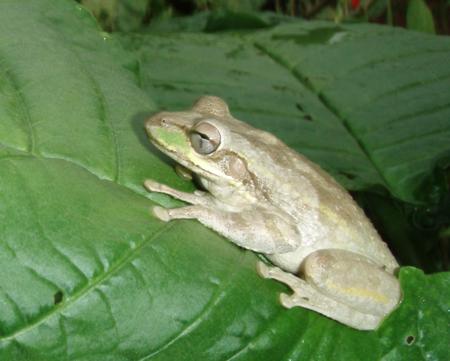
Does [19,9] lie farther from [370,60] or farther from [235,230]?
[370,60]

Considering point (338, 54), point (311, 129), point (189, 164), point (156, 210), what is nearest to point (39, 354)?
point (156, 210)

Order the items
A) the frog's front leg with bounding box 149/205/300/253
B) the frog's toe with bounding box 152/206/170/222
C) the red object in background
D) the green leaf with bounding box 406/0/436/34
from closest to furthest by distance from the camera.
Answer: the frog's toe with bounding box 152/206/170/222, the frog's front leg with bounding box 149/205/300/253, the green leaf with bounding box 406/0/436/34, the red object in background

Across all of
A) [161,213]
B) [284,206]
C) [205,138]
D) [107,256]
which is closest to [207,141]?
[205,138]

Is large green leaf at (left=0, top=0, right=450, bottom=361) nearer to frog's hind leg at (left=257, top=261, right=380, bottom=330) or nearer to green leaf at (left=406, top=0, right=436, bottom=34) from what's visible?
frog's hind leg at (left=257, top=261, right=380, bottom=330)

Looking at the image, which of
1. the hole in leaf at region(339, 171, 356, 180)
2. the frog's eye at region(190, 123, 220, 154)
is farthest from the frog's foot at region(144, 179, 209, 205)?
the hole in leaf at region(339, 171, 356, 180)

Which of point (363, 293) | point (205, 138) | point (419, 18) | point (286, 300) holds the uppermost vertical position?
point (205, 138)

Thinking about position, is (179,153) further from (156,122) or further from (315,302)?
(315,302)
